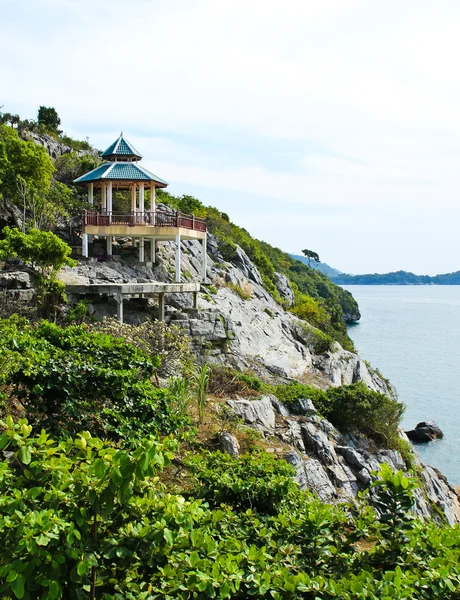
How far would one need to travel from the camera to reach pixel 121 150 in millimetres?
25406

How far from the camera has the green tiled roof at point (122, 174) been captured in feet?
78.6

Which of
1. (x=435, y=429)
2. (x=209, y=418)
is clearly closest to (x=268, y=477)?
(x=209, y=418)

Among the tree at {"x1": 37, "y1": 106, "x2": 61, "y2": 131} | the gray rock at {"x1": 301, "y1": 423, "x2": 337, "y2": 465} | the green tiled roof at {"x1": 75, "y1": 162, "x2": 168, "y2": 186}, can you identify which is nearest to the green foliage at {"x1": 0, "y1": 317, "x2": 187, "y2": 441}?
the gray rock at {"x1": 301, "y1": 423, "x2": 337, "y2": 465}

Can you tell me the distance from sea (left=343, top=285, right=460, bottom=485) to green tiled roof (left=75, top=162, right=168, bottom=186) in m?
19.9

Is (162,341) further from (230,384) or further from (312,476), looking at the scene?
(312,476)

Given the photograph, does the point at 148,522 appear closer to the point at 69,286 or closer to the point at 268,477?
the point at 268,477

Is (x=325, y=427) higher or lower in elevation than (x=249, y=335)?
lower

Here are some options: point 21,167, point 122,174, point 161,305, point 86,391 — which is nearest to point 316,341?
point 161,305

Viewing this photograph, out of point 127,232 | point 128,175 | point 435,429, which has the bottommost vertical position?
point 435,429

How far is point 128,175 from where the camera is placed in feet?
79.3

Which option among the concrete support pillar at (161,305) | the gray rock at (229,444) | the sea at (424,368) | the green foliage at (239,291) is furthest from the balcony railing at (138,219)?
the sea at (424,368)

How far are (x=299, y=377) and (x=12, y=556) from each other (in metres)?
21.1

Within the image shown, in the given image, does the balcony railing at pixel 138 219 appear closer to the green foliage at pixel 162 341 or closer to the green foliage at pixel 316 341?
the green foliage at pixel 162 341

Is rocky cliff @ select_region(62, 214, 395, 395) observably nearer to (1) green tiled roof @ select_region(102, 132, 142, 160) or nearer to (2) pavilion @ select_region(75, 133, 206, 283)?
(2) pavilion @ select_region(75, 133, 206, 283)
